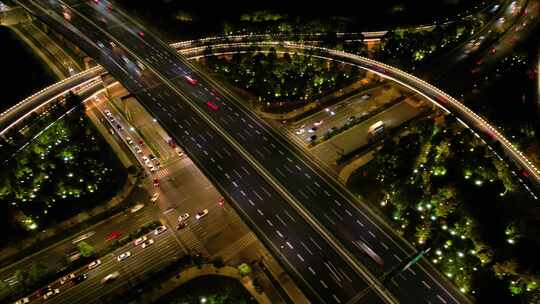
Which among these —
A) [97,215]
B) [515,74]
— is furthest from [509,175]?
[97,215]

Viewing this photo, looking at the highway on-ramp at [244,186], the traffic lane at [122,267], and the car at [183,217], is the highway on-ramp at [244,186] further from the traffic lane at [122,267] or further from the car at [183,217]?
the traffic lane at [122,267]

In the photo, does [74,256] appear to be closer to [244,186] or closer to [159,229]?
[159,229]

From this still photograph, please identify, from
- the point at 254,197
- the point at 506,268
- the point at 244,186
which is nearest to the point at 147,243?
the point at 244,186

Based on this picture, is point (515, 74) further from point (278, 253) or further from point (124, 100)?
point (124, 100)

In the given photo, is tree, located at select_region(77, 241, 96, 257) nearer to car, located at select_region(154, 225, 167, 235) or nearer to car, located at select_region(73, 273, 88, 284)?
car, located at select_region(73, 273, 88, 284)

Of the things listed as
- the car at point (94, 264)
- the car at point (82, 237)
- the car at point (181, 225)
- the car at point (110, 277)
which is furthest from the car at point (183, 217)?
the car at point (82, 237)

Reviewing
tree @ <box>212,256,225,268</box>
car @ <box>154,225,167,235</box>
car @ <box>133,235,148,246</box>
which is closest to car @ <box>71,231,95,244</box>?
car @ <box>133,235,148,246</box>

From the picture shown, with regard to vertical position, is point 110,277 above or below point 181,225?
below
